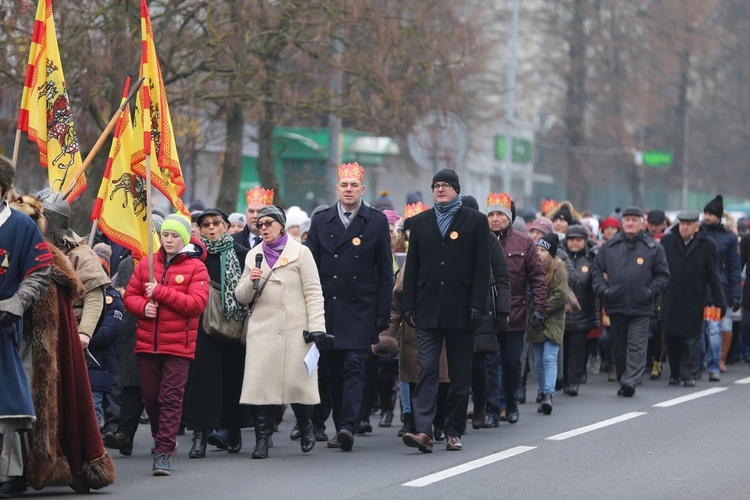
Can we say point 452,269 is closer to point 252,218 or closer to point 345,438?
point 345,438

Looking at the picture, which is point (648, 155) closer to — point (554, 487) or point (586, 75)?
point (586, 75)

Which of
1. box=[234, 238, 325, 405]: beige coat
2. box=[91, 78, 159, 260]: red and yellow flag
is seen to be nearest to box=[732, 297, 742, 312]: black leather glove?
box=[234, 238, 325, 405]: beige coat

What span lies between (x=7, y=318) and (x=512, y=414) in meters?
5.93

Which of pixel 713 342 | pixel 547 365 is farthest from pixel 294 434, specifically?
pixel 713 342

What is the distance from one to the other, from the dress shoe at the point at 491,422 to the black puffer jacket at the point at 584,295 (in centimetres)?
303

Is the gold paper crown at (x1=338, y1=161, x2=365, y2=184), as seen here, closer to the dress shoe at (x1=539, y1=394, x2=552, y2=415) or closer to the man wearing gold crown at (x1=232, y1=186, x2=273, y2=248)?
the man wearing gold crown at (x1=232, y1=186, x2=273, y2=248)

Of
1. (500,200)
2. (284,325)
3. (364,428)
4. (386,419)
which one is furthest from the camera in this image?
(500,200)

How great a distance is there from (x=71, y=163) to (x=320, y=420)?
2667mm

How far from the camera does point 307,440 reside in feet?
36.6

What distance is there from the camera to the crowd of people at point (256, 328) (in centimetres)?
880

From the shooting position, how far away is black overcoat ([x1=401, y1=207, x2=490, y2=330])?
440 inches

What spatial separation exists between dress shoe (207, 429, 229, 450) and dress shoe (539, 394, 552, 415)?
350 cm

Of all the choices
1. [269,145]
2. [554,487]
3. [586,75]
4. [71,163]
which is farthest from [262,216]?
[586,75]

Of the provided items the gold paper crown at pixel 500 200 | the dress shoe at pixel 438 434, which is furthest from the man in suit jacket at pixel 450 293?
the gold paper crown at pixel 500 200
